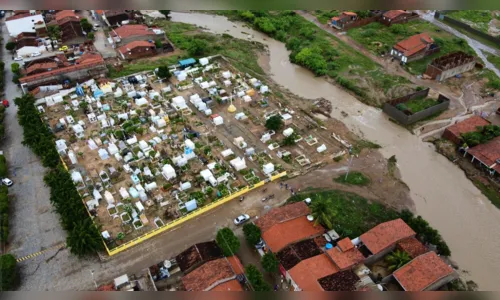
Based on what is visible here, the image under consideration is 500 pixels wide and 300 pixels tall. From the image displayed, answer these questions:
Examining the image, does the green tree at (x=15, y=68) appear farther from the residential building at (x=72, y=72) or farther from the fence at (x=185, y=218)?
the fence at (x=185, y=218)

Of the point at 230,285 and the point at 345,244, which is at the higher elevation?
the point at 345,244

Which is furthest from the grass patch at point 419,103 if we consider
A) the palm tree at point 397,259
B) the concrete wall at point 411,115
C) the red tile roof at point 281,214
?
the palm tree at point 397,259

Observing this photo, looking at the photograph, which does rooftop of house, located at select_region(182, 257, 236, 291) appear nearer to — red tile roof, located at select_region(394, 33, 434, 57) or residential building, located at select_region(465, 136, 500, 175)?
residential building, located at select_region(465, 136, 500, 175)

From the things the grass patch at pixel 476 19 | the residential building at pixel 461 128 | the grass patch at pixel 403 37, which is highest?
the grass patch at pixel 476 19

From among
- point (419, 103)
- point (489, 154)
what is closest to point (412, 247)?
point (489, 154)

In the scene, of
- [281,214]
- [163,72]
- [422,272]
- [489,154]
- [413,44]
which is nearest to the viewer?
[422,272]

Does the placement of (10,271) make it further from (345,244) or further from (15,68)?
(15,68)
